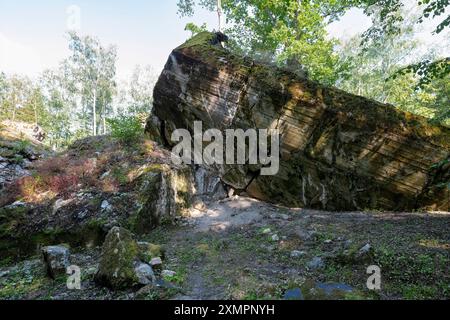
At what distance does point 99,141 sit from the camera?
441 inches

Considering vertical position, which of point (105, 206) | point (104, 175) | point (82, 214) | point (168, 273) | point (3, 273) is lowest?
point (3, 273)

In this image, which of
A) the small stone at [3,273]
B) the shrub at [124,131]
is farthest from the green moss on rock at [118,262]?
the shrub at [124,131]

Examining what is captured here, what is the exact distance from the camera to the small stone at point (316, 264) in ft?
16.6

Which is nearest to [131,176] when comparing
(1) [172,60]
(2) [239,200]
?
(2) [239,200]

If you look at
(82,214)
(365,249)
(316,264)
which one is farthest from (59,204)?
(365,249)

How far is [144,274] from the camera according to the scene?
480 cm

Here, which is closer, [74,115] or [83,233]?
[83,233]

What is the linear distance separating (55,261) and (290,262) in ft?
15.0

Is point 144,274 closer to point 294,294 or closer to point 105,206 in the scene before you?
point 294,294

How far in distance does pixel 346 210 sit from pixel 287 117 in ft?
12.0

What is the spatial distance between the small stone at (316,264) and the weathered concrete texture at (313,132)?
4.53m

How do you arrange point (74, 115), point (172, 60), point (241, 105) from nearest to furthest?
point (241, 105) < point (172, 60) < point (74, 115)

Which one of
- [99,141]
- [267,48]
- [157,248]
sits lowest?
[157,248]

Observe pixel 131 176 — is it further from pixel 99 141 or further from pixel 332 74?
pixel 332 74
